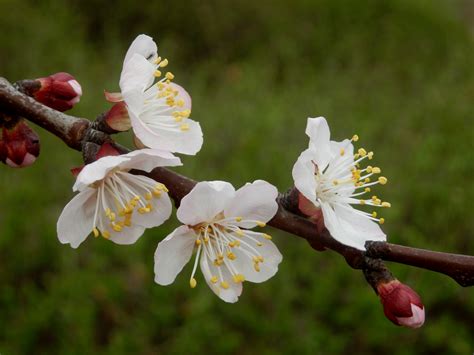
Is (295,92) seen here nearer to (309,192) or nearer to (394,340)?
(394,340)

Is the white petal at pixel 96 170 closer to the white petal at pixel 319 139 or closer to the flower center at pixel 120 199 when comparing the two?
the flower center at pixel 120 199

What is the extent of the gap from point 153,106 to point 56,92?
17 cm

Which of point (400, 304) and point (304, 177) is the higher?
point (304, 177)

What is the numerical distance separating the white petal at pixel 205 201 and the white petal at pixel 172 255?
3 centimetres

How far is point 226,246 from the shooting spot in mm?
1107

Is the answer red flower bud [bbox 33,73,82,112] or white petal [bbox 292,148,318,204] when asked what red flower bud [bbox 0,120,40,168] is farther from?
white petal [bbox 292,148,318,204]

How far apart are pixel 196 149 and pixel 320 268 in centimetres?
216

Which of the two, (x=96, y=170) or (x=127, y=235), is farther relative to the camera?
(x=127, y=235)

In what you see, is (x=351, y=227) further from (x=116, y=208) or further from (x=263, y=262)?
(x=116, y=208)

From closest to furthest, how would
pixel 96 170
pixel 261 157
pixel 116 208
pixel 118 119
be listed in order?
pixel 96 170, pixel 118 119, pixel 116 208, pixel 261 157

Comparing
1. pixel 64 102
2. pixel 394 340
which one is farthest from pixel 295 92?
pixel 64 102

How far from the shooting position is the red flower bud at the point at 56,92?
3.68 feet

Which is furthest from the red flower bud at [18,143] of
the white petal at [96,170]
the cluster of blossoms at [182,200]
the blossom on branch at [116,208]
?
the white petal at [96,170]

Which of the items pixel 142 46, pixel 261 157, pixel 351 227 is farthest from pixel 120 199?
pixel 261 157
